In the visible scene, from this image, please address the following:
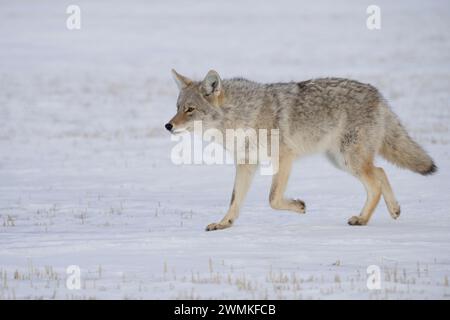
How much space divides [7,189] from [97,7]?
6057 centimetres

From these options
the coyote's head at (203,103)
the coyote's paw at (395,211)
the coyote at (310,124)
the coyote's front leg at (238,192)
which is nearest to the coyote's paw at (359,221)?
the coyote at (310,124)

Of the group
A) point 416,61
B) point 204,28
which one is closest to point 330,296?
point 416,61

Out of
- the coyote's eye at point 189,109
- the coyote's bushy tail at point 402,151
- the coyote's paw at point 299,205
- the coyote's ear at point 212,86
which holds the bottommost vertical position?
the coyote's paw at point 299,205

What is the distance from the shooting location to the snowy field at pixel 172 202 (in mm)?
6613

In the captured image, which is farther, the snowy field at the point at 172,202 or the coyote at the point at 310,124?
the coyote at the point at 310,124

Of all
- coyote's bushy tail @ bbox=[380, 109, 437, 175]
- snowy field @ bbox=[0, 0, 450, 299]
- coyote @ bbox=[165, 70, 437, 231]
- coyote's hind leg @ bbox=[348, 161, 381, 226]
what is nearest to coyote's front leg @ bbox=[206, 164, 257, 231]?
coyote @ bbox=[165, 70, 437, 231]

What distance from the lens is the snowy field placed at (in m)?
6.61

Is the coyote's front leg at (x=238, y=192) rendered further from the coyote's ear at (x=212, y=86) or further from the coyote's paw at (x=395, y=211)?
the coyote's paw at (x=395, y=211)

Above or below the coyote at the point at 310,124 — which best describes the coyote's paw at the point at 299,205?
below

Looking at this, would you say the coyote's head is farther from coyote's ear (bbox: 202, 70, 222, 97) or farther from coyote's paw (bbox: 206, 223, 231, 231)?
coyote's paw (bbox: 206, 223, 231, 231)

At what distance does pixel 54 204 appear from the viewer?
466 inches

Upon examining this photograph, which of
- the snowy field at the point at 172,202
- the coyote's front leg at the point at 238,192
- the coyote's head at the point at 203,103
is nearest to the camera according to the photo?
the snowy field at the point at 172,202

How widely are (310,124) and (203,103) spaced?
1.42 metres

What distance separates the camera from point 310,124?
9.85m
